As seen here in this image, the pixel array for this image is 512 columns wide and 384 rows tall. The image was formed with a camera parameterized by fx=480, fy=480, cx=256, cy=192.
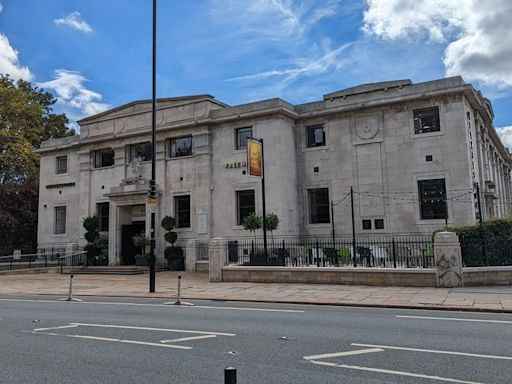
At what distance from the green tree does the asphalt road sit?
29.4 metres

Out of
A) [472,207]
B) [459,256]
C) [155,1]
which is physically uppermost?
[155,1]

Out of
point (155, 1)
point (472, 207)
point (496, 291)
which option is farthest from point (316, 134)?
point (496, 291)

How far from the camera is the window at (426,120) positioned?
26.2m

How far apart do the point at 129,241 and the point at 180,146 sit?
771cm

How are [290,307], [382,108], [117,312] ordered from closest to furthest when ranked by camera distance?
[117,312]
[290,307]
[382,108]

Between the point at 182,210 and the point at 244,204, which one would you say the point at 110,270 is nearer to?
the point at 182,210

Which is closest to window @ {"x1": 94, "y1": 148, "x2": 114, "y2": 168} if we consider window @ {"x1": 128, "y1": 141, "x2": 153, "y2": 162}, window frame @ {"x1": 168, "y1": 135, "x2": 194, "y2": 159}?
window @ {"x1": 128, "y1": 141, "x2": 153, "y2": 162}

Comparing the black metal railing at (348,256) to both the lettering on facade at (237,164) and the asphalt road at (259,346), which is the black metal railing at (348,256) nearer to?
the asphalt road at (259,346)

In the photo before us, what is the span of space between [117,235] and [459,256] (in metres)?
23.2

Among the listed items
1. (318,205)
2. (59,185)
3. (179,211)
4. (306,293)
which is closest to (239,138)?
(179,211)

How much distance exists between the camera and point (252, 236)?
28547 mm

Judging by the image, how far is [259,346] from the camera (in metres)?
7.92

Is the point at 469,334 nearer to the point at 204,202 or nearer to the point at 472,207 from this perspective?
the point at 472,207

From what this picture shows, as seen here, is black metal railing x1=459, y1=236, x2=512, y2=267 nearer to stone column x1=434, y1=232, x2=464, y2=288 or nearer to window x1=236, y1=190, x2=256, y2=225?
stone column x1=434, y1=232, x2=464, y2=288
